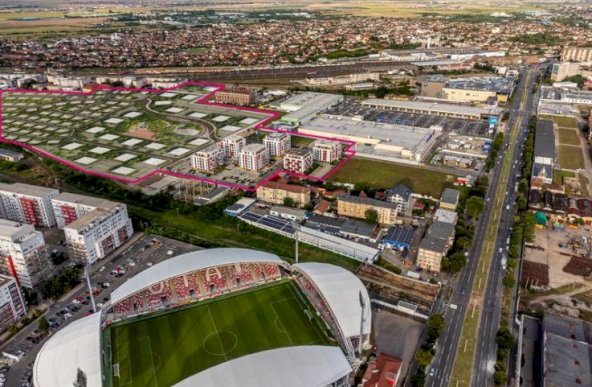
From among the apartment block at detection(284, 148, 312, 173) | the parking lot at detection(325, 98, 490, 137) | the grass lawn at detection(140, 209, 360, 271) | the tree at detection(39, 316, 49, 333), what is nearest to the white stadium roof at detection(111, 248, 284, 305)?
the tree at detection(39, 316, 49, 333)

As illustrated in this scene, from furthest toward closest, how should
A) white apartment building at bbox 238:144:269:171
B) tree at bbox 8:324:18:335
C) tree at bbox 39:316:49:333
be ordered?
white apartment building at bbox 238:144:269:171 < tree at bbox 8:324:18:335 < tree at bbox 39:316:49:333

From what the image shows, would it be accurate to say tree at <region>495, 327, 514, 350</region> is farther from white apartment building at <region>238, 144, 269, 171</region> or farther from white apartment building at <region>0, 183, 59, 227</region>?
white apartment building at <region>0, 183, 59, 227</region>

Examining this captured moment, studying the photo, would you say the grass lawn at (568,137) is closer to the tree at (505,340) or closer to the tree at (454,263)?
the tree at (454,263)

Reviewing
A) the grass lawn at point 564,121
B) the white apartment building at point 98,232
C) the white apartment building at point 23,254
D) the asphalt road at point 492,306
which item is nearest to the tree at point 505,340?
the asphalt road at point 492,306

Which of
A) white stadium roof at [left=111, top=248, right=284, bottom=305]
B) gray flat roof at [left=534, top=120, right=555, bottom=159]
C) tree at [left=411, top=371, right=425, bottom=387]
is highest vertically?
white stadium roof at [left=111, top=248, right=284, bottom=305]

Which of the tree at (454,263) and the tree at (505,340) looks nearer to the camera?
the tree at (505,340)

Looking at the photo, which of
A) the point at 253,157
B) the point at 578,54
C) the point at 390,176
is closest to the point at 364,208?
the point at 390,176

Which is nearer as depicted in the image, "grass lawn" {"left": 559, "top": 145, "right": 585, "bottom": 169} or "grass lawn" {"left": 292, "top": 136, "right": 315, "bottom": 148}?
"grass lawn" {"left": 559, "top": 145, "right": 585, "bottom": 169}
